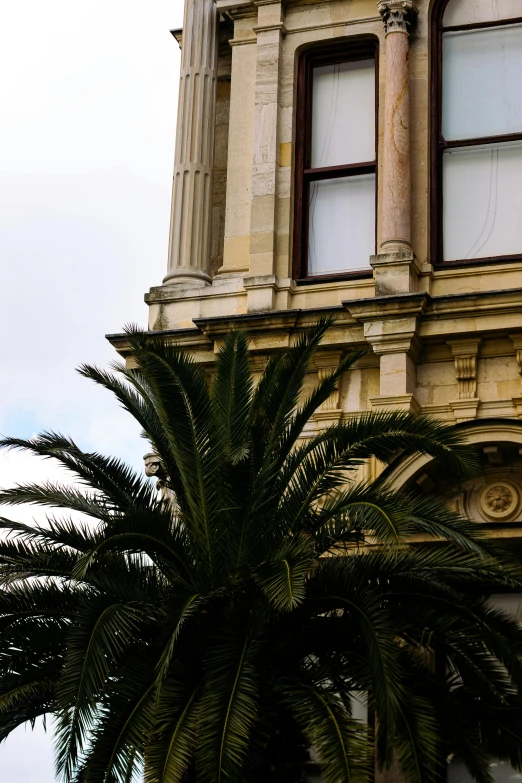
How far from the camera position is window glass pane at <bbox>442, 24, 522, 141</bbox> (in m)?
20.3

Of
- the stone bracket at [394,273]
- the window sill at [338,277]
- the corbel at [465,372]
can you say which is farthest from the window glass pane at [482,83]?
the corbel at [465,372]

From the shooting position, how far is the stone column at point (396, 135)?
19328mm

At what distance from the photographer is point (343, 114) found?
21.1 metres

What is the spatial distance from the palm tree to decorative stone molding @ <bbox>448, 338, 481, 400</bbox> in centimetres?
279

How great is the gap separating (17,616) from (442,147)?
8.59 m

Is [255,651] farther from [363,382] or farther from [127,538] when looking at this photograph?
[363,382]

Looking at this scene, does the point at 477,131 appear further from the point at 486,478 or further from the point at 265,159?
the point at 486,478

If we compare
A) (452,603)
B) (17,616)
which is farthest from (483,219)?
(17,616)

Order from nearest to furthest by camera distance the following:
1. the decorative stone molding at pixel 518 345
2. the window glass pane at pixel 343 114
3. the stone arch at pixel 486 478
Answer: the stone arch at pixel 486 478 < the decorative stone molding at pixel 518 345 < the window glass pane at pixel 343 114

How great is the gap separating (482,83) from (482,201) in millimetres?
1671

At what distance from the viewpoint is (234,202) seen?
2077 centimetres

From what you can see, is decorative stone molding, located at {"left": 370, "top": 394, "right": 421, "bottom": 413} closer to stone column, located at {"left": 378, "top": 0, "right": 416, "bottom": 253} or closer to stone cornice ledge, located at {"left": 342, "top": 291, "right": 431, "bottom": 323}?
stone cornice ledge, located at {"left": 342, "top": 291, "right": 431, "bottom": 323}

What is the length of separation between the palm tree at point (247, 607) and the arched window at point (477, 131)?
4.43m

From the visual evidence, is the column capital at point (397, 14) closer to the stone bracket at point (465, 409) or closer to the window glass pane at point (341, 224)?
the window glass pane at point (341, 224)
